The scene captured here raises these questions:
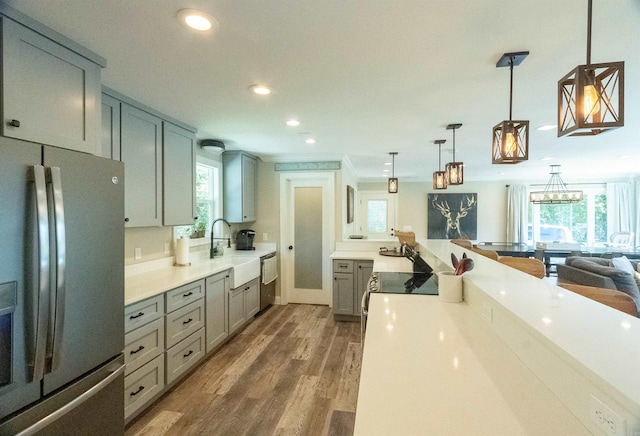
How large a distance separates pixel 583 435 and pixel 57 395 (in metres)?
2.00

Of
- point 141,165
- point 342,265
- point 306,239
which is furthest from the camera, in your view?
point 306,239

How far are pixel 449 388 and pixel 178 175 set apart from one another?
2.92 m

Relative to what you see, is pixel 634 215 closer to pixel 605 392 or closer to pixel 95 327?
pixel 605 392

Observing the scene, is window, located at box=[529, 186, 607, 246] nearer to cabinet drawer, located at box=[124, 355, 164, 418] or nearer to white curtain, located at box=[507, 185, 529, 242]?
white curtain, located at box=[507, 185, 529, 242]

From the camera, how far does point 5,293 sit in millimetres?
1216

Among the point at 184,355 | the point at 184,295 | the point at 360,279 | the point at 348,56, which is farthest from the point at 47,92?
the point at 360,279

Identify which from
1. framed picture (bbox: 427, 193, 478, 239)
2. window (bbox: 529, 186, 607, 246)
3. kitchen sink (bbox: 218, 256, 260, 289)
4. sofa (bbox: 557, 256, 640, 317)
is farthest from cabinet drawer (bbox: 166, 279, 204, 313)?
window (bbox: 529, 186, 607, 246)

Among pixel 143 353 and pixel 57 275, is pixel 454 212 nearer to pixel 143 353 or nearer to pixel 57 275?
pixel 143 353

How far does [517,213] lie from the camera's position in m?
7.96

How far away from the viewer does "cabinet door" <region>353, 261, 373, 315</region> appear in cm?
414

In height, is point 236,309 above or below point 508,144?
below

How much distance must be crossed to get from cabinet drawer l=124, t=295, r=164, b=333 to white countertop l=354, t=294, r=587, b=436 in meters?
1.60

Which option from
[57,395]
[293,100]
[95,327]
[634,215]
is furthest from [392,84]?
[634,215]

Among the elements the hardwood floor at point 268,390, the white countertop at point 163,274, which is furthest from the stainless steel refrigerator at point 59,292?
the hardwood floor at point 268,390
